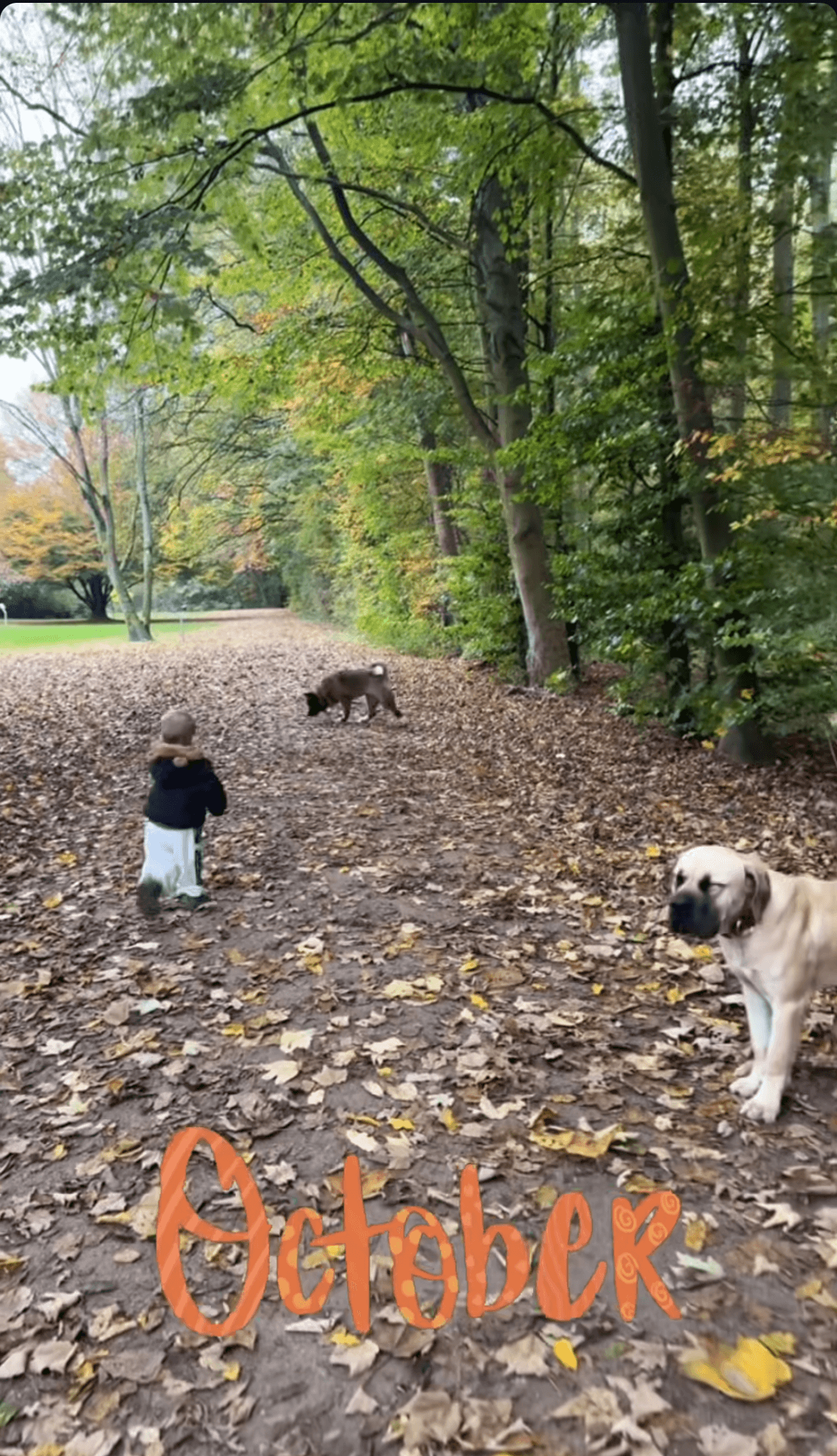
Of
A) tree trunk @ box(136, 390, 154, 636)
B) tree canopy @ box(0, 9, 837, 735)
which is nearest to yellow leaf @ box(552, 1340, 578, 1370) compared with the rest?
tree canopy @ box(0, 9, 837, 735)

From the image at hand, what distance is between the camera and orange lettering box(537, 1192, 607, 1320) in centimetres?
263

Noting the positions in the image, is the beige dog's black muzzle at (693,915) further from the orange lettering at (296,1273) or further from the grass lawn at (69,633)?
the grass lawn at (69,633)

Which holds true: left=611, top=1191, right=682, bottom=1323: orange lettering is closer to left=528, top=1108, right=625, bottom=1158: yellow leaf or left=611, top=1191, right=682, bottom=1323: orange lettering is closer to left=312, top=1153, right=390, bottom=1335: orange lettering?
left=528, top=1108, right=625, bottom=1158: yellow leaf

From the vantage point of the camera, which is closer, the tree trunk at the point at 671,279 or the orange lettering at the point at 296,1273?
the orange lettering at the point at 296,1273

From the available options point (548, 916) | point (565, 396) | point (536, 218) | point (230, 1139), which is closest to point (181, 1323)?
point (230, 1139)

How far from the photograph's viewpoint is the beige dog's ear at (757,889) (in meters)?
3.15

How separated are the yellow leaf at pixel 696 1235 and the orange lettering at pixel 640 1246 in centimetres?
6

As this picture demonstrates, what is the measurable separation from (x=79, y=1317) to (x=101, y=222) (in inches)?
365

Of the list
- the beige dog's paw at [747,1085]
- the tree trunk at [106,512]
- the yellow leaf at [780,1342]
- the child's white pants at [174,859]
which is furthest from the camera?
the tree trunk at [106,512]

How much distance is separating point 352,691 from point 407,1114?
30.4 ft

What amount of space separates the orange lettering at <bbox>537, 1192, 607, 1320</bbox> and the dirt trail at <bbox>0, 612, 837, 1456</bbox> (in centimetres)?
4

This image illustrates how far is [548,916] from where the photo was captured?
5727 mm

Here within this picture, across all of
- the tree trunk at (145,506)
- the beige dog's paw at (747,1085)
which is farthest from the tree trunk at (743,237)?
the tree trunk at (145,506)

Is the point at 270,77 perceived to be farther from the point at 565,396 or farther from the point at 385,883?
the point at 385,883
